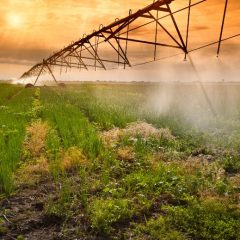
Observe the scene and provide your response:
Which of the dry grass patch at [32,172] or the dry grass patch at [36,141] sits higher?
the dry grass patch at [36,141]

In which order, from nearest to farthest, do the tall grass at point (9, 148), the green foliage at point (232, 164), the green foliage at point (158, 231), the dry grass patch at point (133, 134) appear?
the green foliage at point (158, 231) < the tall grass at point (9, 148) < the green foliage at point (232, 164) < the dry grass patch at point (133, 134)

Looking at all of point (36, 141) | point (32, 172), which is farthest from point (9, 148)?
point (32, 172)

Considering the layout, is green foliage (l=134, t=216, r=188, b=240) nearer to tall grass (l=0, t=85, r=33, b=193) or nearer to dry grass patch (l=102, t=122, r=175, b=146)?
tall grass (l=0, t=85, r=33, b=193)

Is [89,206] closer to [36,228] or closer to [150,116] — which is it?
[36,228]

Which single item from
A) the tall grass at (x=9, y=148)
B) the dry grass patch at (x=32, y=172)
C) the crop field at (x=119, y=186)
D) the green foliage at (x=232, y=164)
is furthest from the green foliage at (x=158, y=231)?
the green foliage at (x=232, y=164)

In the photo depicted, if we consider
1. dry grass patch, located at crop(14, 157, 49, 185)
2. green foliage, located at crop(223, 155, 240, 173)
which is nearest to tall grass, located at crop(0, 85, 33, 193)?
dry grass patch, located at crop(14, 157, 49, 185)

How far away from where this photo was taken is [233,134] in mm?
14711

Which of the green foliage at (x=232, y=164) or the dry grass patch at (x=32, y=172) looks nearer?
the dry grass patch at (x=32, y=172)

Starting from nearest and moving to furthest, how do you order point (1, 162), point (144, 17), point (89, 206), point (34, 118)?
point (89, 206), point (1, 162), point (144, 17), point (34, 118)

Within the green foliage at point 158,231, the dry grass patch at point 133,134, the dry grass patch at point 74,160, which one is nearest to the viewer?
the green foliage at point 158,231

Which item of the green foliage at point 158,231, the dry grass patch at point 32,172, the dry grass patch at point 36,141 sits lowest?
the green foliage at point 158,231

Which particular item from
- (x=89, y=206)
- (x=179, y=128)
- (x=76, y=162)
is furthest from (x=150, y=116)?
(x=89, y=206)

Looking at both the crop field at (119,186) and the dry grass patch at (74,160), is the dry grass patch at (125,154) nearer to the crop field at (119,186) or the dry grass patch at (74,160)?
the crop field at (119,186)

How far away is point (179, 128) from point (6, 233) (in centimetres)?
1041
